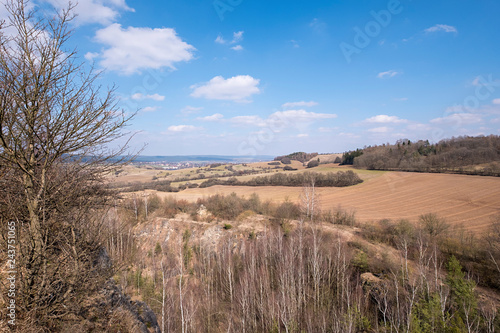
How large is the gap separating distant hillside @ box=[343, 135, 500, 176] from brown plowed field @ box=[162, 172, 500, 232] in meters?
6.15

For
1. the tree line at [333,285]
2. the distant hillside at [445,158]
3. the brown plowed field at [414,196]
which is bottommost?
the tree line at [333,285]

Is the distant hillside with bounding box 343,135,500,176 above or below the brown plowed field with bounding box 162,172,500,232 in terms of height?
above

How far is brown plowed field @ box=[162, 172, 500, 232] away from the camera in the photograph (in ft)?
123

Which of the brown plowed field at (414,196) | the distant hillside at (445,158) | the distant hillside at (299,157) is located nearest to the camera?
the brown plowed field at (414,196)

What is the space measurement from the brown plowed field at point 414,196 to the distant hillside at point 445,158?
615cm

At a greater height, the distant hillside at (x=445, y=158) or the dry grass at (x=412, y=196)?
the distant hillside at (x=445, y=158)

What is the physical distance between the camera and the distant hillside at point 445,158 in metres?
55.9

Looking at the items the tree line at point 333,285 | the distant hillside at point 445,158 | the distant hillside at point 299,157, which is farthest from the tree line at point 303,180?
the distant hillside at point 299,157

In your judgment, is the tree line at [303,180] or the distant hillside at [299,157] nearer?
the tree line at [303,180]

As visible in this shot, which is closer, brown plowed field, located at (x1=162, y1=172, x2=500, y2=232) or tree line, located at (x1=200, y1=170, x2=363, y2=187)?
brown plowed field, located at (x1=162, y1=172, x2=500, y2=232)

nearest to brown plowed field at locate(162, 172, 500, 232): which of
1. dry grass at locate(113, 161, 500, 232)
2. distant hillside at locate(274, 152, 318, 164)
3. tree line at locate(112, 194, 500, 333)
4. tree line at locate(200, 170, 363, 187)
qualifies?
dry grass at locate(113, 161, 500, 232)

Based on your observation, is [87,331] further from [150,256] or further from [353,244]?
[150,256]

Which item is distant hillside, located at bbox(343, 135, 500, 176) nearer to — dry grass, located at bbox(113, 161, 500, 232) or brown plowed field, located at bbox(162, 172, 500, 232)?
dry grass, located at bbox(113, 161, 500, 232)

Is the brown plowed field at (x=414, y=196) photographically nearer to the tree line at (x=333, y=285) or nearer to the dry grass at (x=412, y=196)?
the dry grass at (x=412, y=196)
